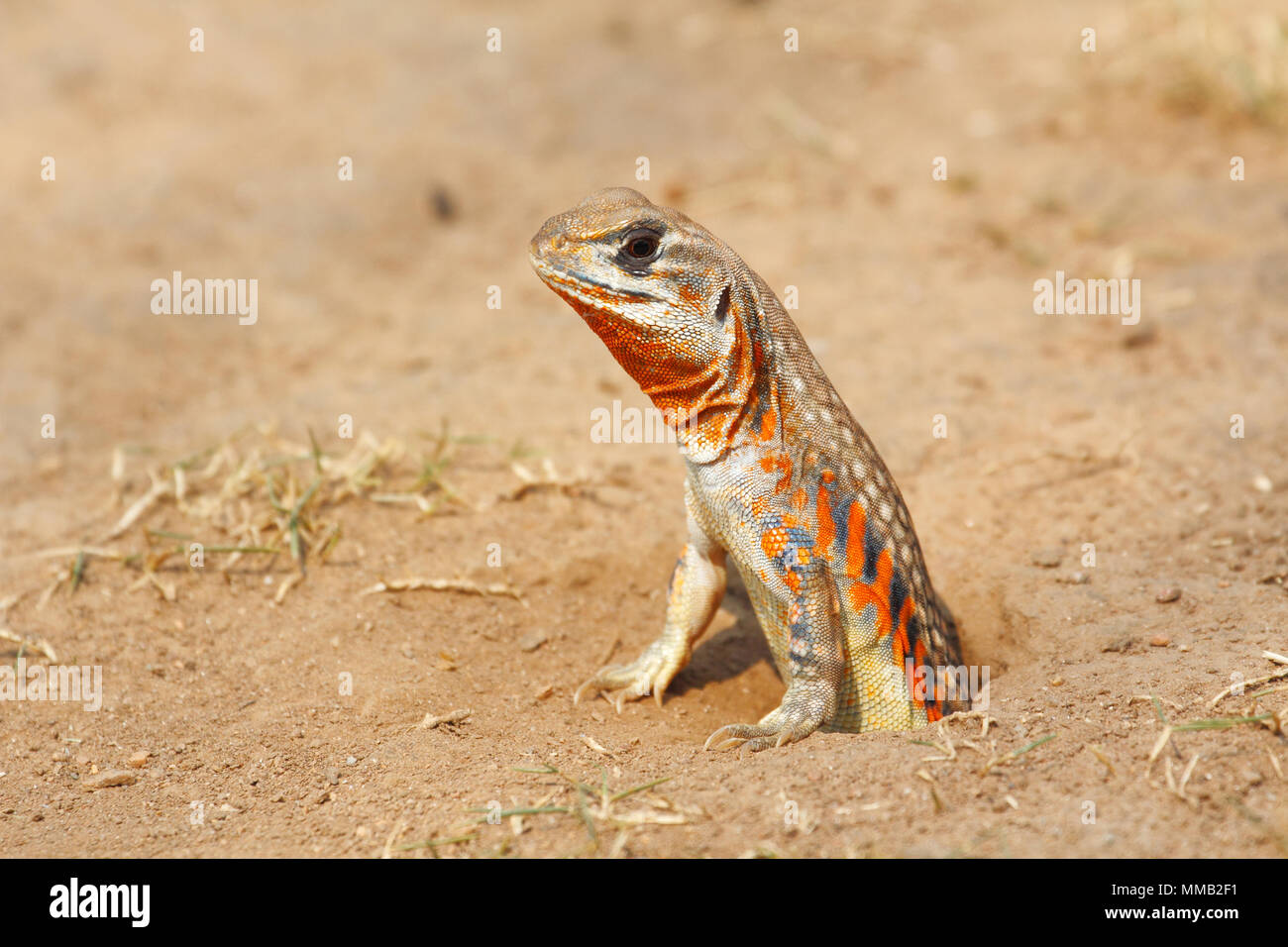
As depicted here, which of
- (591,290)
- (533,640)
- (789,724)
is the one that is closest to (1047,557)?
(789,724)

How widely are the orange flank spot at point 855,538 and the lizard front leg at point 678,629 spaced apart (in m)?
0.69

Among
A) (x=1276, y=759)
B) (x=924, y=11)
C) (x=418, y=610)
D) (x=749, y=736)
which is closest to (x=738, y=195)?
(x=924, y=11)

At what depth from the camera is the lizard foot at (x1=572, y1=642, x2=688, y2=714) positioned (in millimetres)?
5398

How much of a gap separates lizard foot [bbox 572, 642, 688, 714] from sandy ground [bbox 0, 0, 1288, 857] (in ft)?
0.34

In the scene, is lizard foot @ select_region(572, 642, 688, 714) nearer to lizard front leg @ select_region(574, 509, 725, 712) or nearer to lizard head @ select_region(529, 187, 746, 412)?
lizard front leg @ select_region(574, 509, 725, 712)

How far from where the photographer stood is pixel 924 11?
45.9 feet

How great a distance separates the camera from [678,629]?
5398 mm

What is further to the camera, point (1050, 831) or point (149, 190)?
point (149, 190)

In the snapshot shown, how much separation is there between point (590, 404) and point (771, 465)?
3286 millimetres

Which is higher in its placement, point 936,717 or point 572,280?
point 572,280

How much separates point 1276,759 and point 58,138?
1129 cm

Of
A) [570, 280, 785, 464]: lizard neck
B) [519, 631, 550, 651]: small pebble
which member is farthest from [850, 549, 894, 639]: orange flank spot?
[519, 631, 550, 651]: small pebble
